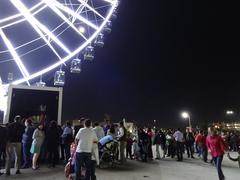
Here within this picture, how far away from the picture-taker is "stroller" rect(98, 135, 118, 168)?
38.2 ft

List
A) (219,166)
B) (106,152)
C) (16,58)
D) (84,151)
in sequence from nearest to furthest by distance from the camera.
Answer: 1. (84,151)
2. (219,166)
3. (106,152)
4. (16,58)

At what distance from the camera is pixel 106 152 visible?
462 inches

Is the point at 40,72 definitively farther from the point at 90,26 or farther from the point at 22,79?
the point at 90,26

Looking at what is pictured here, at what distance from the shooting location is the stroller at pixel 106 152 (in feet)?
38.2

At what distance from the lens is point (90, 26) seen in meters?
16.4

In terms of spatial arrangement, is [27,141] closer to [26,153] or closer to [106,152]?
[26,153]

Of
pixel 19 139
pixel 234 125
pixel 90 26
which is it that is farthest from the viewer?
pixel 234 125

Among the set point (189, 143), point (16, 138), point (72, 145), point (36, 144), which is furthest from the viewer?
point (189, 143)

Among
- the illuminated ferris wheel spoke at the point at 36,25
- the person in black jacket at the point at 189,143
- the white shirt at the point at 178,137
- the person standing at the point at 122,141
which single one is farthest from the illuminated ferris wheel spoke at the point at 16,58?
the person in black jacket at the point at 189,143

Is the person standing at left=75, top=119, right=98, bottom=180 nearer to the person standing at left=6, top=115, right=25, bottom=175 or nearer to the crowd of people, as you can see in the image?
the crowd of people

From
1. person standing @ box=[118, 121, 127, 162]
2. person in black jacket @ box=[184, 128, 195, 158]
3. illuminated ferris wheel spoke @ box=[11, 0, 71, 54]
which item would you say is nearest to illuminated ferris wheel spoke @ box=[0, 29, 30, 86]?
illuminated ferris wheel spoke @ box=[11, 0, 71, 54]

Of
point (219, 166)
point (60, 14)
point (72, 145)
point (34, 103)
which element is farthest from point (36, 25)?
point (219, 166)

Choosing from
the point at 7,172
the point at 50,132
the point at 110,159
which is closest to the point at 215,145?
the point at 110,159

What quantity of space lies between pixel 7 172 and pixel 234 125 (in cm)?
7845
